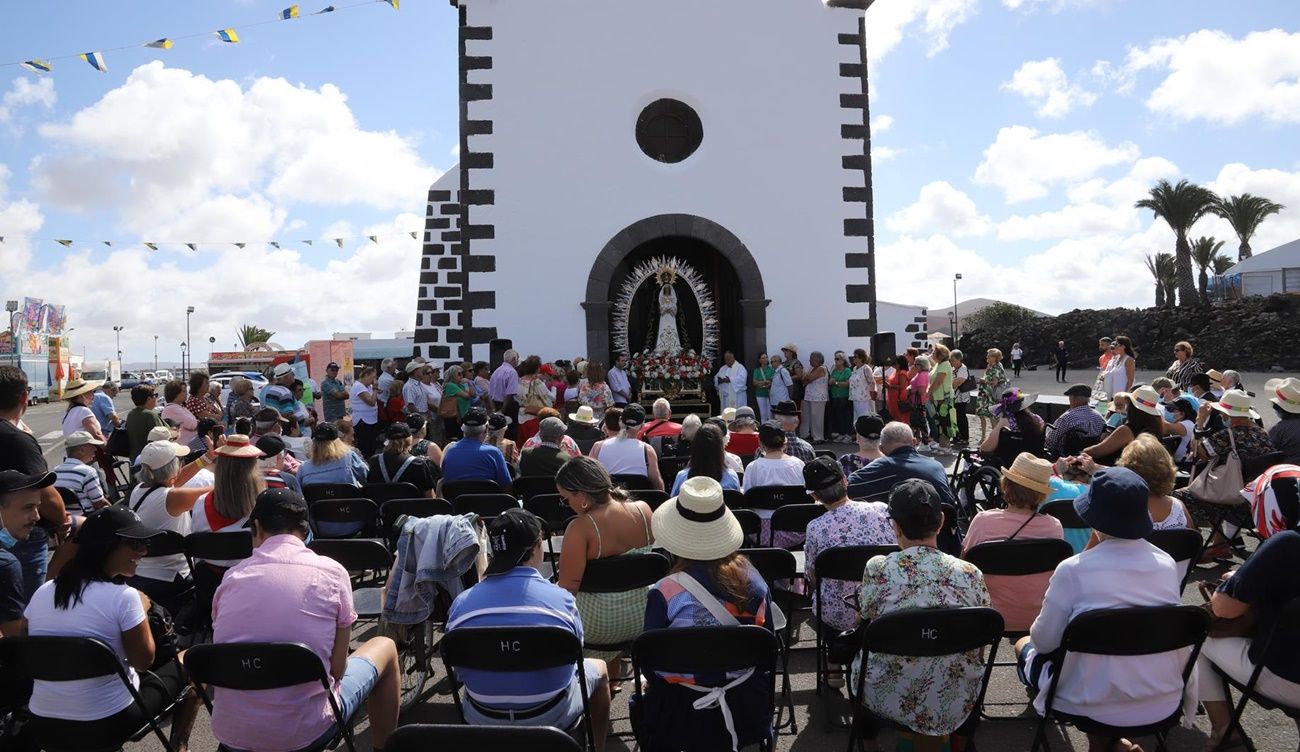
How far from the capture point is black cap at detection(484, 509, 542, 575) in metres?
2.88

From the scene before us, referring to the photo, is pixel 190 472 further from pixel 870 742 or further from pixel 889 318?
pixel 889 318

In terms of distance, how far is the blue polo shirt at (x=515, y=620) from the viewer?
9.23 feet

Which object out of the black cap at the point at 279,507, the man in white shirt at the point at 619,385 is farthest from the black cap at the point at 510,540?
the man in white shirt at the point at 619,385

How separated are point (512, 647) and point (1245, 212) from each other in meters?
40.9

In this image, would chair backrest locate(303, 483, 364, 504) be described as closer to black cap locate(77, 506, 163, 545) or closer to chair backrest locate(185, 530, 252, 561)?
chair backrest locate(185, 530, 252, 561)

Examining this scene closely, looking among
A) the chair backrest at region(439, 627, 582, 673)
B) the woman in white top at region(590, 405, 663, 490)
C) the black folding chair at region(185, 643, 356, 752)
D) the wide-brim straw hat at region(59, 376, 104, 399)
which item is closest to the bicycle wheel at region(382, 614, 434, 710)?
the black folding chair at region(185, 643, 356, 752)

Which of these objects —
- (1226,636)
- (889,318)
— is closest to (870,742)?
(1226,636)

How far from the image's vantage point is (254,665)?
8.74 feet

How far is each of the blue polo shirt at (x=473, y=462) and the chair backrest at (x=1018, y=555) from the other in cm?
344

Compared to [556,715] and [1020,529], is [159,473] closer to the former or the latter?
[556,715]

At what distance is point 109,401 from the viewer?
1030 centimetres

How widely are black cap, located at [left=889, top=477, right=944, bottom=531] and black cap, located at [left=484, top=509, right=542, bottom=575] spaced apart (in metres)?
1.29

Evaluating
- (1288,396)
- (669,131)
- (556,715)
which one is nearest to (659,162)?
(669,131)

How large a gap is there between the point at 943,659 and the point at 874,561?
1.27 ft
